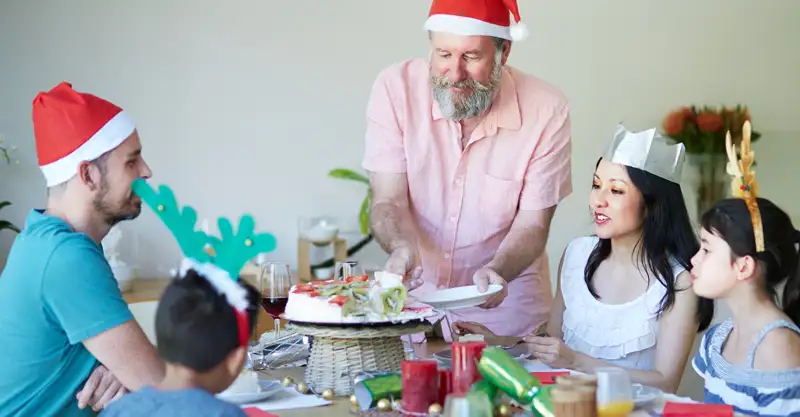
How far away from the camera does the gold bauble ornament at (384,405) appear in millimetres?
1812

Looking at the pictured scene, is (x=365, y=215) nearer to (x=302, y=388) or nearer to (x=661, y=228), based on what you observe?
(x=661, y=228)

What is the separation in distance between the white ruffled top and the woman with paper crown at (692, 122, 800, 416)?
1.03 feet

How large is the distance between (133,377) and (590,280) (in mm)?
1408

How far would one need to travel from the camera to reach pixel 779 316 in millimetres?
2088

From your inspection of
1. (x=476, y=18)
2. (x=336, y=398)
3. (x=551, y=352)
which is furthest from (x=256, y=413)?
(x=476, y=18)

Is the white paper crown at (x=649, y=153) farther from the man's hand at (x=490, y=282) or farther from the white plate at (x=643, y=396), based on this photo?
the white plate at (x=643, y=396)

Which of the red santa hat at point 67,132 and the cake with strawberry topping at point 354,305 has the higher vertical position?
the red santa hat at point 67,132

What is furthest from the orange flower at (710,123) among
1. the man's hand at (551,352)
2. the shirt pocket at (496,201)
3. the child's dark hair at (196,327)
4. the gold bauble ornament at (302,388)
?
the child's dark hair at (196,327)

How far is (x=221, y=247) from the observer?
1.65m

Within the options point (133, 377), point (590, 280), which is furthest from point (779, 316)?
point (133, 377)

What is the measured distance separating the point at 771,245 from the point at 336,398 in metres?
1.01

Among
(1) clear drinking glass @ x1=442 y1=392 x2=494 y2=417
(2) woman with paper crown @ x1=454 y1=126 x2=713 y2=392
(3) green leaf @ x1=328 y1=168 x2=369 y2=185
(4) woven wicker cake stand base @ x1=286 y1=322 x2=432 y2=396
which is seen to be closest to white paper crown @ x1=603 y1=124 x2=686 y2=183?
(2) woman with paper crown @ x1=454 y1=126 x2=713 y2=392

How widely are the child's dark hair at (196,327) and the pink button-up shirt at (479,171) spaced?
1.47m

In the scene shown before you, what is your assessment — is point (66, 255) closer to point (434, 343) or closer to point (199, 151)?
point (434, 343)
